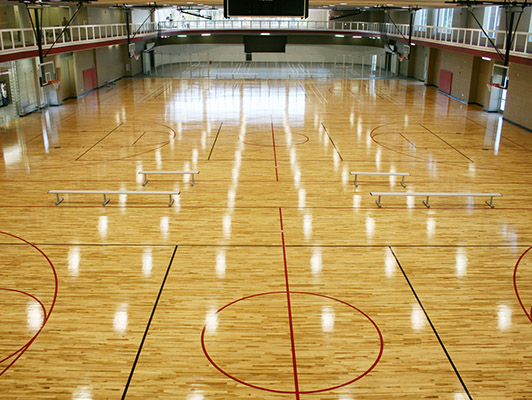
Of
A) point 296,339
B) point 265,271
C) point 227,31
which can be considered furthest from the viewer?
point 227,31

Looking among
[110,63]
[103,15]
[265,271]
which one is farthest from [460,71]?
[265,271]

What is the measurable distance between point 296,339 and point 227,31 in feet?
131

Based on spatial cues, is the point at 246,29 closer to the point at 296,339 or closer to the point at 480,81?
the point at 480,81

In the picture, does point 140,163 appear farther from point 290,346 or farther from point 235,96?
point 235,96

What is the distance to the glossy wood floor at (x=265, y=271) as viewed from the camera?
7398 mm

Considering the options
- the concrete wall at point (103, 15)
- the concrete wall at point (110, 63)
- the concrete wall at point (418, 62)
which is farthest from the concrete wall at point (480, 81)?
the concrete wall at point (103, 15)

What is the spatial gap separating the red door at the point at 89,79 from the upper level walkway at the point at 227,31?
2.27 m

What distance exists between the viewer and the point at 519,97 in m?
24.1

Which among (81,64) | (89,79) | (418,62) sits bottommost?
(89,79)

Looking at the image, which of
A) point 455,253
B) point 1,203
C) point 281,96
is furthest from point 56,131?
point 455,253

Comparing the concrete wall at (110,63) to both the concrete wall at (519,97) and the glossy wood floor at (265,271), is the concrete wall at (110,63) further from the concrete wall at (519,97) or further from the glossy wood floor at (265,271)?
the concrete wall at (519,97)

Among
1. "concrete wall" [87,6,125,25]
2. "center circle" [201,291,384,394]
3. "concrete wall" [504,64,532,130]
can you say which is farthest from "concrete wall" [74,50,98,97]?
"center circle" [201,291,384,394]

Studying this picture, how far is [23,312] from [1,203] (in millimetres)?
6141

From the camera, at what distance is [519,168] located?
17250 millimetres
